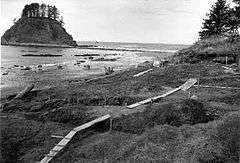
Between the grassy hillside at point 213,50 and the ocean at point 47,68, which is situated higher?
the grassy hillside at point 213,50

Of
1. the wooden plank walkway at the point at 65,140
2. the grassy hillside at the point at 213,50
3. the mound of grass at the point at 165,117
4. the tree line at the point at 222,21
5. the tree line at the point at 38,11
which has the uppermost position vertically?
the tree line at the point at 38,11

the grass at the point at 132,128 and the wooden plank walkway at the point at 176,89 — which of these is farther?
the wooden plank walkway at the point at 176,89

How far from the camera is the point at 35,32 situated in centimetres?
13800

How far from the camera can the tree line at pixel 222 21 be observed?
94.1ft

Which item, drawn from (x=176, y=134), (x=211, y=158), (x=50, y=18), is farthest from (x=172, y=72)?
(x=50, y=18)

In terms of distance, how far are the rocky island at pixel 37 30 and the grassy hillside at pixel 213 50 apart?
115365 millimetres

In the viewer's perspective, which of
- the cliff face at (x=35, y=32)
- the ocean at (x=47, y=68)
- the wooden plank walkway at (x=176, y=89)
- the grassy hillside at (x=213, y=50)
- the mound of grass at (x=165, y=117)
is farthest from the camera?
the cliff face at (x=35, y=32)

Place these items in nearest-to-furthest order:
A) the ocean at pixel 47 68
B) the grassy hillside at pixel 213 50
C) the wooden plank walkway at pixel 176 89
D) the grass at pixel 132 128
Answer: the grass at pixel 132 128 < the wooden plank walkway at pixel 176 89 < the grassy hillside at pixel 213 50 < the ocean at pixel 47 68

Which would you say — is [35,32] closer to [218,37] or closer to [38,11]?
[38,11]

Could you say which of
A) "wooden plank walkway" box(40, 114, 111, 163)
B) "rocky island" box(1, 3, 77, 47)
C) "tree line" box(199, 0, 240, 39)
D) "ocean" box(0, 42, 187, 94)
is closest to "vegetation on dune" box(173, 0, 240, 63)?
"tree line" box(199, 0, 240, 39)

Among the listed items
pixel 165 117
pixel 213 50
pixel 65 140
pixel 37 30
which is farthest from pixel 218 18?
pixel 37 30

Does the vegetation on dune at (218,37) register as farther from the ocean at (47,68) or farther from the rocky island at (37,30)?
the rocky island at (37,30)

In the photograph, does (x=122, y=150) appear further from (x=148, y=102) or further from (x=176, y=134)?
(x=148, y=102)

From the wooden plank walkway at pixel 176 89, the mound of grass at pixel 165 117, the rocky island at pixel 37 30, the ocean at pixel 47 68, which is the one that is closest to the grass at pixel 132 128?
the mound of grass at pixel 165 117
